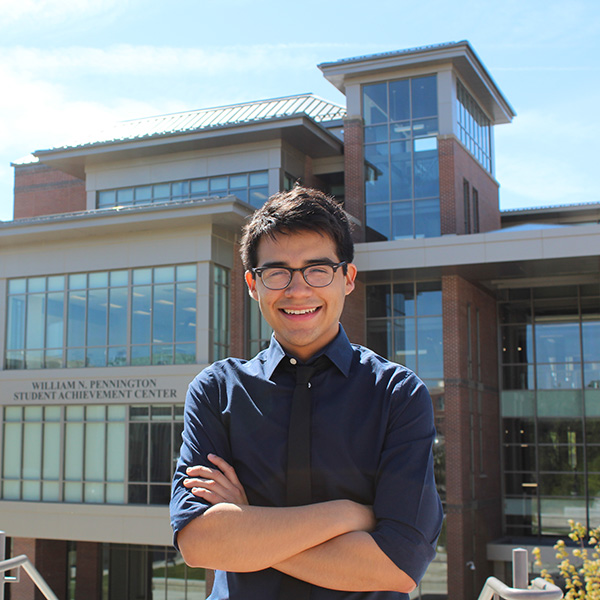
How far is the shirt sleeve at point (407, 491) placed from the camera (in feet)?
8.25

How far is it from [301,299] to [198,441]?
604 millimetres

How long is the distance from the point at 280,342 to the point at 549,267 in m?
22.8

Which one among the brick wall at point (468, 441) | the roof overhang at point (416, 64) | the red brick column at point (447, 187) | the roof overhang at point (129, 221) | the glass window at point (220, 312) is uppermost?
the roof overhang at point (416, 64)

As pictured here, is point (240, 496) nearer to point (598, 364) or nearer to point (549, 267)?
point (549, 267)

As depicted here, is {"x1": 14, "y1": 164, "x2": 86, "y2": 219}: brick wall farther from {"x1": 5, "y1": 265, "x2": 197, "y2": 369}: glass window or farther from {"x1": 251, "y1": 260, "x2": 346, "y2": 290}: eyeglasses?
{"x1": 251, "y1": 260, "x2": 346, "y2": 290}: eyeglasses

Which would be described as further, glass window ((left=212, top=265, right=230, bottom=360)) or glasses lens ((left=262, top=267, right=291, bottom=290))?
glass window ((left=212, top=265, right=230, bottom=360))

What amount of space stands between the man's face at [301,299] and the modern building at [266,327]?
1892 centimetres

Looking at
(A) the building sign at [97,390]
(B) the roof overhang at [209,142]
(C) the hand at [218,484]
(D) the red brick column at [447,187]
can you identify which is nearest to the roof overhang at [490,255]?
(D) the red brick column at [447,187]

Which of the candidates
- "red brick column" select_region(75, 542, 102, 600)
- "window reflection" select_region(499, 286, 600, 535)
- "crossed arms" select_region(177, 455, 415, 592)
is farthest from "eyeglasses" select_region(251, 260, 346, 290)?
"window reflection" select_region(499, 286, 600, 535)

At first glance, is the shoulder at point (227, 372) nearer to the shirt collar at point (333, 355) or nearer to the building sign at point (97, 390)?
the shirt collar at point (333, 355)

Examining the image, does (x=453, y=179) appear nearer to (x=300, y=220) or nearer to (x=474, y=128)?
(x=474, y=128)

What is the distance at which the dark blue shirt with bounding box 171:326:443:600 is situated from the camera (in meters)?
2.53

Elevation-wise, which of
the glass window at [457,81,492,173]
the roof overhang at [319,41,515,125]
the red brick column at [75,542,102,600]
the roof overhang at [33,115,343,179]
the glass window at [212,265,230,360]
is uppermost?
the roof overhang at [319,41,515,125]

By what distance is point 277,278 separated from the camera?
2.76 metres
